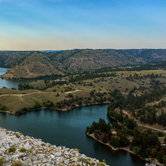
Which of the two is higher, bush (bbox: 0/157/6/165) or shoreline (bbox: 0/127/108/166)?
bush (bbox: 0/157/6/165)

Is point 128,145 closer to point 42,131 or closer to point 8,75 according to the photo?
point 42,131

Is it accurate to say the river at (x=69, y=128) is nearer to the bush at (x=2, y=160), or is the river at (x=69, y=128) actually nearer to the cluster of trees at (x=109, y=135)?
the cluster of trees at (x=109, y=135)

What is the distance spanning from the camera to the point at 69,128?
6431cm

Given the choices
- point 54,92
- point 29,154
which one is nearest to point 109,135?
point 29,154

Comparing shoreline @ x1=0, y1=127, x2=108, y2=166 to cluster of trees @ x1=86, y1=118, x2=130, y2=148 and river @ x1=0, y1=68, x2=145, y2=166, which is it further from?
cluster of trees @ x1=86, y1=118, x2=130, y2=148

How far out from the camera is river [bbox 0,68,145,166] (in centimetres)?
4581

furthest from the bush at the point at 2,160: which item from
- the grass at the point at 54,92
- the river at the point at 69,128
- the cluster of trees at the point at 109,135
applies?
the grass at the point at 54,92

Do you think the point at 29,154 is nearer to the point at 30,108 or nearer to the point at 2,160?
the point at 2,160

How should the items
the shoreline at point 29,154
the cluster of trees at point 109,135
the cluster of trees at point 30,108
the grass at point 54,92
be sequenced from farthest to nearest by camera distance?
the grass at point 54,92, the cluster of trees at point 30,108, the cluster of trees at point 109,135, the shoreline at point 29,154

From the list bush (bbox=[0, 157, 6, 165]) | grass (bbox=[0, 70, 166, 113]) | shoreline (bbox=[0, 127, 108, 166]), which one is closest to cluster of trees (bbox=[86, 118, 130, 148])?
shoreline (bbox=[0, 127, 108, 166])

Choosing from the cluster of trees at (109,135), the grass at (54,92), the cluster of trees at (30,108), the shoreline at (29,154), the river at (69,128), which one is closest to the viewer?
the shoreline at (29,154)

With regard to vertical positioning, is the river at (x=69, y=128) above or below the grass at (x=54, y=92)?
below

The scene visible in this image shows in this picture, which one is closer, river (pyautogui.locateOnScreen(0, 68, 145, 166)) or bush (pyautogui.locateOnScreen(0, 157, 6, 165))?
bush (pyautogui.locateOnScreen(0, 157, 6, 165))

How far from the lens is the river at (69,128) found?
45.8 m
